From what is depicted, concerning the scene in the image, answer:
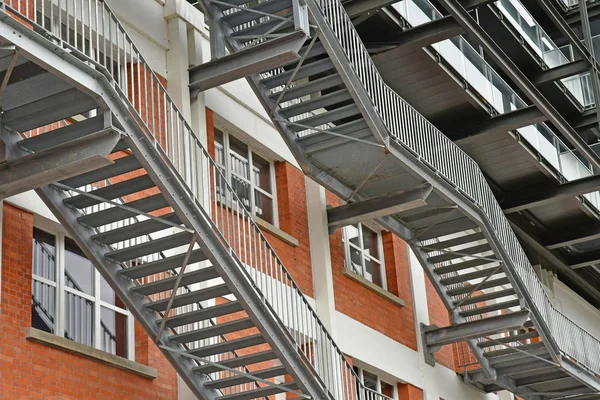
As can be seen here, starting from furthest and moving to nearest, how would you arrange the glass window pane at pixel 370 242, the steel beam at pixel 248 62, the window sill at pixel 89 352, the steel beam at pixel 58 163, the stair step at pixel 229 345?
the glass window pane at pixel 370 242
the steel beam at pixel 248 62
the stair step at pixel 229 345
the window sill at pixel 89 352
the steel beam at pixel 58 163

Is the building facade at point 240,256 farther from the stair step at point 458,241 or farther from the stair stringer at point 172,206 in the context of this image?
the stair step at point 458,241

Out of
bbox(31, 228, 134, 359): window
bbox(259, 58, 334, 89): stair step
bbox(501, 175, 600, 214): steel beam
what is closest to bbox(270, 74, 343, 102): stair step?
bbox(259, 58, 334, 89): stair step

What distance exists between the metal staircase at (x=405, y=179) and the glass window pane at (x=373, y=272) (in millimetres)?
1158

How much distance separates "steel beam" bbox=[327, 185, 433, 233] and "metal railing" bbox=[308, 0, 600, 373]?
586mm

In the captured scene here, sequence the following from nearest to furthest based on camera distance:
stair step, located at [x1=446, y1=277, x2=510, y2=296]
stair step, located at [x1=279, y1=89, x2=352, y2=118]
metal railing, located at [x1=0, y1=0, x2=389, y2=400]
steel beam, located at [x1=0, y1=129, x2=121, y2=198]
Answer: steel beam, located at [x1=0, y1=129, x2=121, y2=198] < metal railing, located at [x1=0, y1=0, x2=389, y2=400] < stair step, located at [x1=279, y1=89, x2=352, y2=118] < stair step, located at [x1=446, y1=277, x2=510, y2=296]

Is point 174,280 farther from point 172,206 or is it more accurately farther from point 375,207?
point 375,207

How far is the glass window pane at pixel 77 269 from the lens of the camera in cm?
1499

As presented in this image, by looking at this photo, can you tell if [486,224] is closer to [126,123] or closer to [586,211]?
[586,211]

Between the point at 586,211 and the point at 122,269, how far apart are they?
17344 mm

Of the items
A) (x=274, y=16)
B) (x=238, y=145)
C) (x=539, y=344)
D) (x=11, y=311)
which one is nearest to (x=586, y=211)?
(x=539, y=344)

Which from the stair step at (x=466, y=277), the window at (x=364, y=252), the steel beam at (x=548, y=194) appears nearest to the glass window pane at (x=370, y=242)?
the window at (x=364, y=252)

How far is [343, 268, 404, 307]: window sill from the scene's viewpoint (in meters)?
21.5

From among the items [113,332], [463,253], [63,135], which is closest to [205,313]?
[113,332]

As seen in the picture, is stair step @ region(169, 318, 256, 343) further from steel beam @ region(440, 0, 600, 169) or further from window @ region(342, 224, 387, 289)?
steel beam @ region(440, 0, 600, 169)
